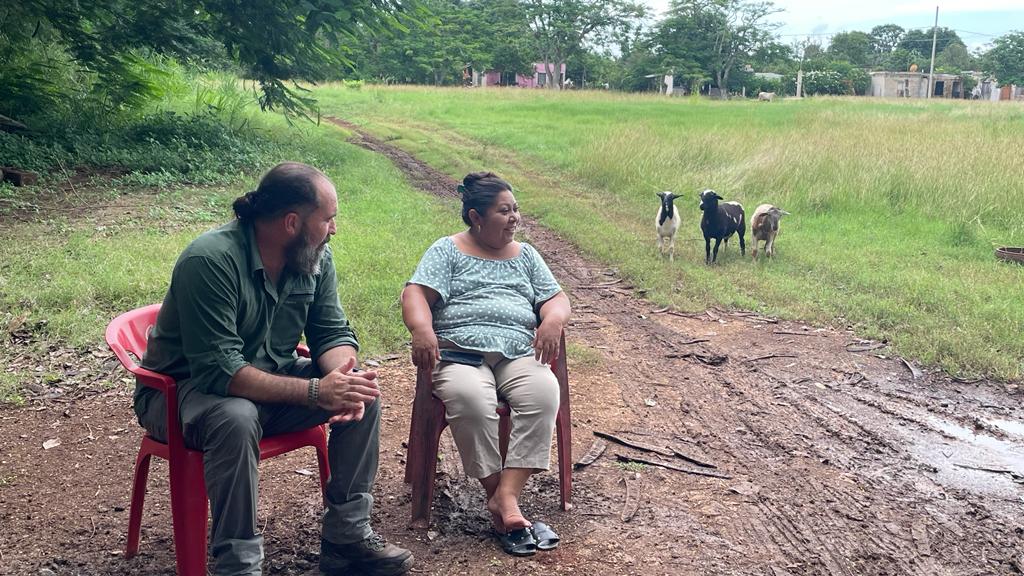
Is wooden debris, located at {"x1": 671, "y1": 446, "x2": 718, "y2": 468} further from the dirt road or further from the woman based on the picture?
the woman

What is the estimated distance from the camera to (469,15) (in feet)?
170

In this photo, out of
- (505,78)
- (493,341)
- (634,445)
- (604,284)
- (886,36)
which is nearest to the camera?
(493,341)

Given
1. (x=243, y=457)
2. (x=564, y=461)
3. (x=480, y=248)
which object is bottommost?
(x=564, y=461)

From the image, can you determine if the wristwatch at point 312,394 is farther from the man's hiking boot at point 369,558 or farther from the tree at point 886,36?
the tree at point 886,36

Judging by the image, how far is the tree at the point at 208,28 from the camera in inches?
436

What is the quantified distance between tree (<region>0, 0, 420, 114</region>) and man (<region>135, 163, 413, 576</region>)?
27.7ft

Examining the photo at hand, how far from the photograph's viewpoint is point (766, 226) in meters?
9.43

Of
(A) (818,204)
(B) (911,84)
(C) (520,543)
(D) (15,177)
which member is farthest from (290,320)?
(B) (911,84)

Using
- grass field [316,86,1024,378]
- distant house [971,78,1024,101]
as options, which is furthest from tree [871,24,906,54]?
grass field [316,86,1024,378]

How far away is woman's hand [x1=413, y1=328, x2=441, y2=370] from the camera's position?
138 inches

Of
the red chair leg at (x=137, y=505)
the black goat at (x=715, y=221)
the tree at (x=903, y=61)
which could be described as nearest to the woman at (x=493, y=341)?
the red chair leg at (x=137, y=505)

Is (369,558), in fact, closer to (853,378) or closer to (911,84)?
(853,378)

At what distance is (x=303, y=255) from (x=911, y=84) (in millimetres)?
64003

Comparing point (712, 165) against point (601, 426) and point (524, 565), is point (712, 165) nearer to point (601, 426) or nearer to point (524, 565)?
point (601, 426)
